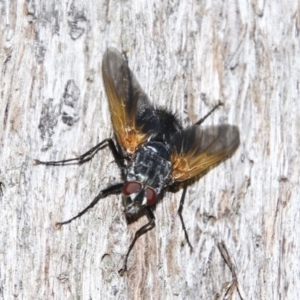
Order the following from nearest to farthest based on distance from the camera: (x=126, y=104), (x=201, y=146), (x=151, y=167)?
(x=151, y=167), (x=126, y=104), (x=201, y=146)

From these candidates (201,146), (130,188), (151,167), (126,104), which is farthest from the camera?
(201,146)

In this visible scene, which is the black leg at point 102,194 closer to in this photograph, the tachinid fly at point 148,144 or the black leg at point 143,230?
the tachinid fly at point 148,144

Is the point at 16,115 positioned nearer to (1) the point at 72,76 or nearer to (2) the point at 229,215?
(1) the point at 72,76

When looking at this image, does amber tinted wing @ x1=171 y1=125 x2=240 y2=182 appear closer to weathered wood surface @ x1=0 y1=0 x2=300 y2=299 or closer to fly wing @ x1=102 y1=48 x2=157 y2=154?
weathered wood surface @ x1=0 y1=0 x2=300 y2=299

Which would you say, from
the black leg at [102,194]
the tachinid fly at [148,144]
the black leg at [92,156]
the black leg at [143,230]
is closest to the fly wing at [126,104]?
the tachinid fly at [148,144]

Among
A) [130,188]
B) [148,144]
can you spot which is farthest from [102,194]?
[148,144]

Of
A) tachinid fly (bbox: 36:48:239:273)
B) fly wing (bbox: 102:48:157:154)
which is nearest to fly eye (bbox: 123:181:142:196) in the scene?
tachinid fly (bbox: 36:48:239:273)

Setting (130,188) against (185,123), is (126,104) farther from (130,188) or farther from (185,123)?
(130,188)
